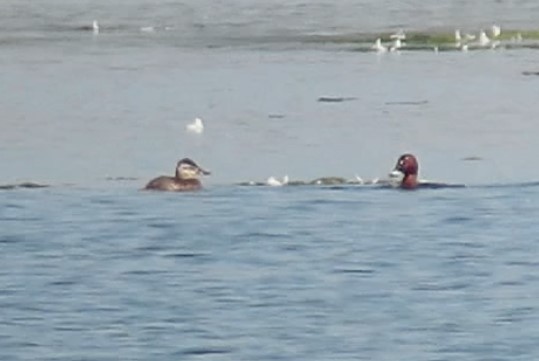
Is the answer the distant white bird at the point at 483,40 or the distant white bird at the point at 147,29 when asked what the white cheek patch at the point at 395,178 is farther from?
the distant white bird at the point at 147,29

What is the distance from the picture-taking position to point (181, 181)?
634 inches

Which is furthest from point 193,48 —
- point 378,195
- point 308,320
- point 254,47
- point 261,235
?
point 308,320

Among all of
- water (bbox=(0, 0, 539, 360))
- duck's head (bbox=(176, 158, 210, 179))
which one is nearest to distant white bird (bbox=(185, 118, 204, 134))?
water (bbox=(0, 0, 539, 360))

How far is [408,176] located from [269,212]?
1.59 m

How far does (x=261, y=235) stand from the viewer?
14.0 metres

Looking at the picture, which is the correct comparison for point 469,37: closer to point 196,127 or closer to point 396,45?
point 396,45

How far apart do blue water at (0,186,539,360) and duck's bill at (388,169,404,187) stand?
155 millimetres

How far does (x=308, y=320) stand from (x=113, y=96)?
13.7 meters

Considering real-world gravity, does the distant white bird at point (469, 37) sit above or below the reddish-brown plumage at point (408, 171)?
above

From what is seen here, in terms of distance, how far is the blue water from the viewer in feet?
34.6

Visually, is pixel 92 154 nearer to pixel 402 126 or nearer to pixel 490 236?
pixel 402 126

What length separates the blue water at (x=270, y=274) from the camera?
10547 millimetres

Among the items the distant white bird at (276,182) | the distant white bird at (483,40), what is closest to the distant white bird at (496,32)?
the distant white bird at (483,40)

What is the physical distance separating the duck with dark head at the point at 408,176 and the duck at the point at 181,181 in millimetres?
1373
